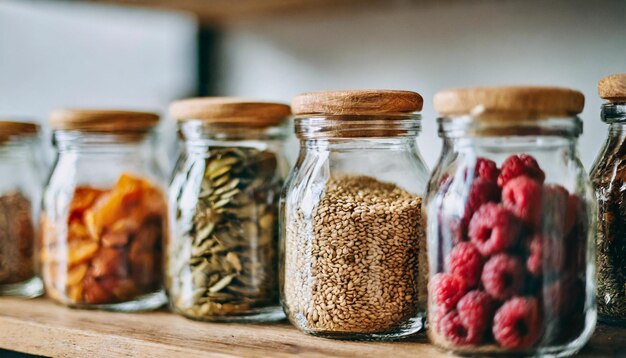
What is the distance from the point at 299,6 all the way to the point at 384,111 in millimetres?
670

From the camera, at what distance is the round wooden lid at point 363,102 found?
25.5 inches

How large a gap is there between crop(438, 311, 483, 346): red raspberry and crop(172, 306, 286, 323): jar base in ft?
0.73

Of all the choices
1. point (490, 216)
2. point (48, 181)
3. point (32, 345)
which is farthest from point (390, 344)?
point (48, 181)

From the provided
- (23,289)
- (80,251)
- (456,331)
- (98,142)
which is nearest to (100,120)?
(98,142)

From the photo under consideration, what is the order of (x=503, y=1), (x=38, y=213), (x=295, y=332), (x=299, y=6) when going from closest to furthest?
(x=295, y=332) → (x=38, y=213) → (x=503, y=1) → (x=299, y=6)

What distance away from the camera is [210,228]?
74cm

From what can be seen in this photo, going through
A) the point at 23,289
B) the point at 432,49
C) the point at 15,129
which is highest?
the point at 432,49

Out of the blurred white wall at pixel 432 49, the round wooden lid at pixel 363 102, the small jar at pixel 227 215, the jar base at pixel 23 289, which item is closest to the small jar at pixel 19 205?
the jar base at pixel 23 289

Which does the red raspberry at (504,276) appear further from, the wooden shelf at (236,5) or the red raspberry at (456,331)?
the wooden shelf at (236,5)

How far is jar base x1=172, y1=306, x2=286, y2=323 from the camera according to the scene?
29.4 inches

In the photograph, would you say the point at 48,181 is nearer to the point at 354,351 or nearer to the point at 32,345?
the point at 32,345

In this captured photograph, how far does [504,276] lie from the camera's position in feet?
1.81

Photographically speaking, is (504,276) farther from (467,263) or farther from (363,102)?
(363,102)

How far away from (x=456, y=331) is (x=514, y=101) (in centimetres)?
19
